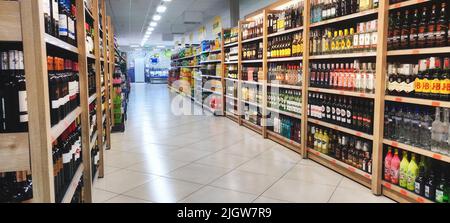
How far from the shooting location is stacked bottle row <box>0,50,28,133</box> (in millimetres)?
1451

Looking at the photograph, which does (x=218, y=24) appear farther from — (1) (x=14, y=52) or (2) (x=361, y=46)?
(1) (x=14, y=52)

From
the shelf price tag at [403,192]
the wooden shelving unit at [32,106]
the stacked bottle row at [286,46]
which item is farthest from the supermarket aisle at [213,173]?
the wooden shelving unit at [32,106]

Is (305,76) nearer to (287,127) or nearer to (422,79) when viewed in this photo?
(287,127)

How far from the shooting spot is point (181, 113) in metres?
10.1

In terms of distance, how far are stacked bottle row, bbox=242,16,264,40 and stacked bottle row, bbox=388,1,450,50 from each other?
3.40m

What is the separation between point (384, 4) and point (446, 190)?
174 cm

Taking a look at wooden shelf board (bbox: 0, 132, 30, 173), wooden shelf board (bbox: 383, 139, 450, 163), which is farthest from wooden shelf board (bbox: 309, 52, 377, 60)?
wooden shelf board (bbox: 0, 132, 30, 173)

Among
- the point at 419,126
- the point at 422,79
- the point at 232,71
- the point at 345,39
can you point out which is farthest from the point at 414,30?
the point at 232,71

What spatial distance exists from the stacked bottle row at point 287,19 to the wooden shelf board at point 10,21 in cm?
424

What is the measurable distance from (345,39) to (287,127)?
75.2 inches

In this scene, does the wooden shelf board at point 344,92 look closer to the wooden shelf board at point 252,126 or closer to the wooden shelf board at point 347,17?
the wooden shelf board at point 347,17

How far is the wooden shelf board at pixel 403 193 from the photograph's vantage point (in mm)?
3006

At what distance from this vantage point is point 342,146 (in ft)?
13.6
